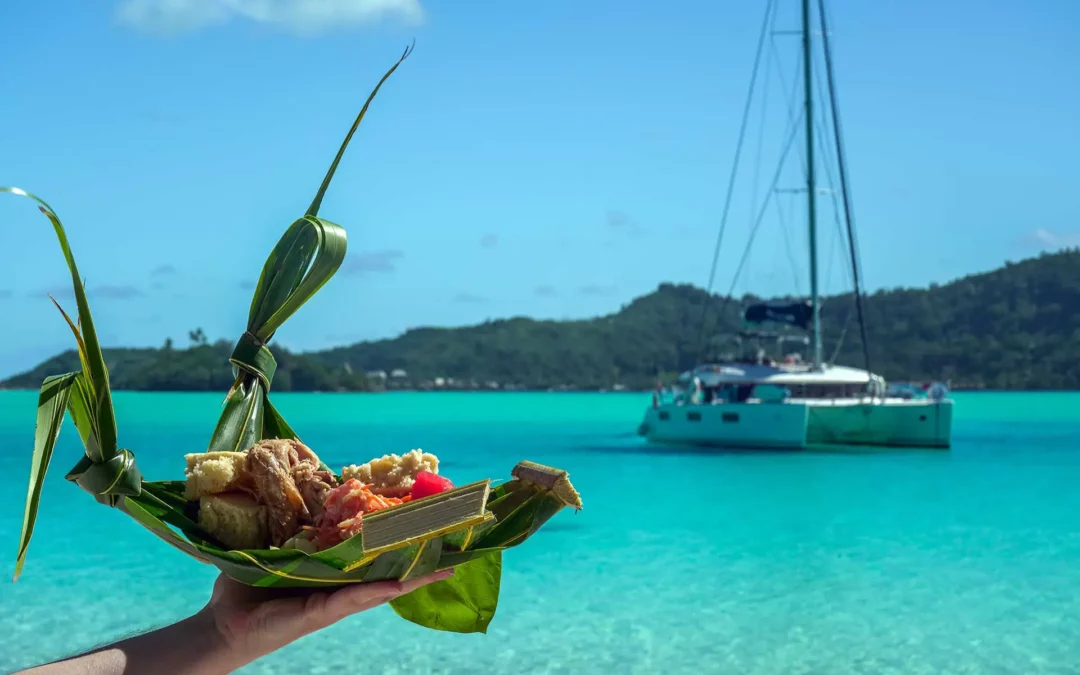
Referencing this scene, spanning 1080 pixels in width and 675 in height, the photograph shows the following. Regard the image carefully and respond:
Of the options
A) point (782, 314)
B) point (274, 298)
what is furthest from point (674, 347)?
point (274, 298)

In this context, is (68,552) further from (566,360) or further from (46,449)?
(566,360)

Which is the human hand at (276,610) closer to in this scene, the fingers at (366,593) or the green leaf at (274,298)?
the fingers at (366,593)

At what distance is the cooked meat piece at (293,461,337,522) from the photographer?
1272 mm

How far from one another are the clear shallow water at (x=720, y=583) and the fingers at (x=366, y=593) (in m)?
2.31

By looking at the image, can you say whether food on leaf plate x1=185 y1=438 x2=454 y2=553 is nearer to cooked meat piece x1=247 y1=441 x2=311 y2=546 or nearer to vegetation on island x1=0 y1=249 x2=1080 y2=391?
cooked meat piece x1=247 y1=441 x2=311 y2=546

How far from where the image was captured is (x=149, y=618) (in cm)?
1192

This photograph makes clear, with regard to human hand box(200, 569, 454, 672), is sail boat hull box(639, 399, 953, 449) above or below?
below

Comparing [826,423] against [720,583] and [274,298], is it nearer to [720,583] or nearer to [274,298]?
[720,583]

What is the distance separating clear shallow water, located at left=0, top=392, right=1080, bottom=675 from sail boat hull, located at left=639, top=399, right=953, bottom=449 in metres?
1.44

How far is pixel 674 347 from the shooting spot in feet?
336

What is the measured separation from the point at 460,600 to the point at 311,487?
0.29 meters

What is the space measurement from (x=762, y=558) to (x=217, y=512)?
15.0 metres

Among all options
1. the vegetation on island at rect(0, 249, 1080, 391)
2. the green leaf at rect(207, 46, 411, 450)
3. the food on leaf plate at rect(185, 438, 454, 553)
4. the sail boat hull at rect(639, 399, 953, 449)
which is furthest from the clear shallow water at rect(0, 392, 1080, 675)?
the vegetation on island at rect(0, 249, 1080, 391)

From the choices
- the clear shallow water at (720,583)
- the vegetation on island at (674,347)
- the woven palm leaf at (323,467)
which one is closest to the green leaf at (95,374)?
the woven palm leaf at (323,467)
